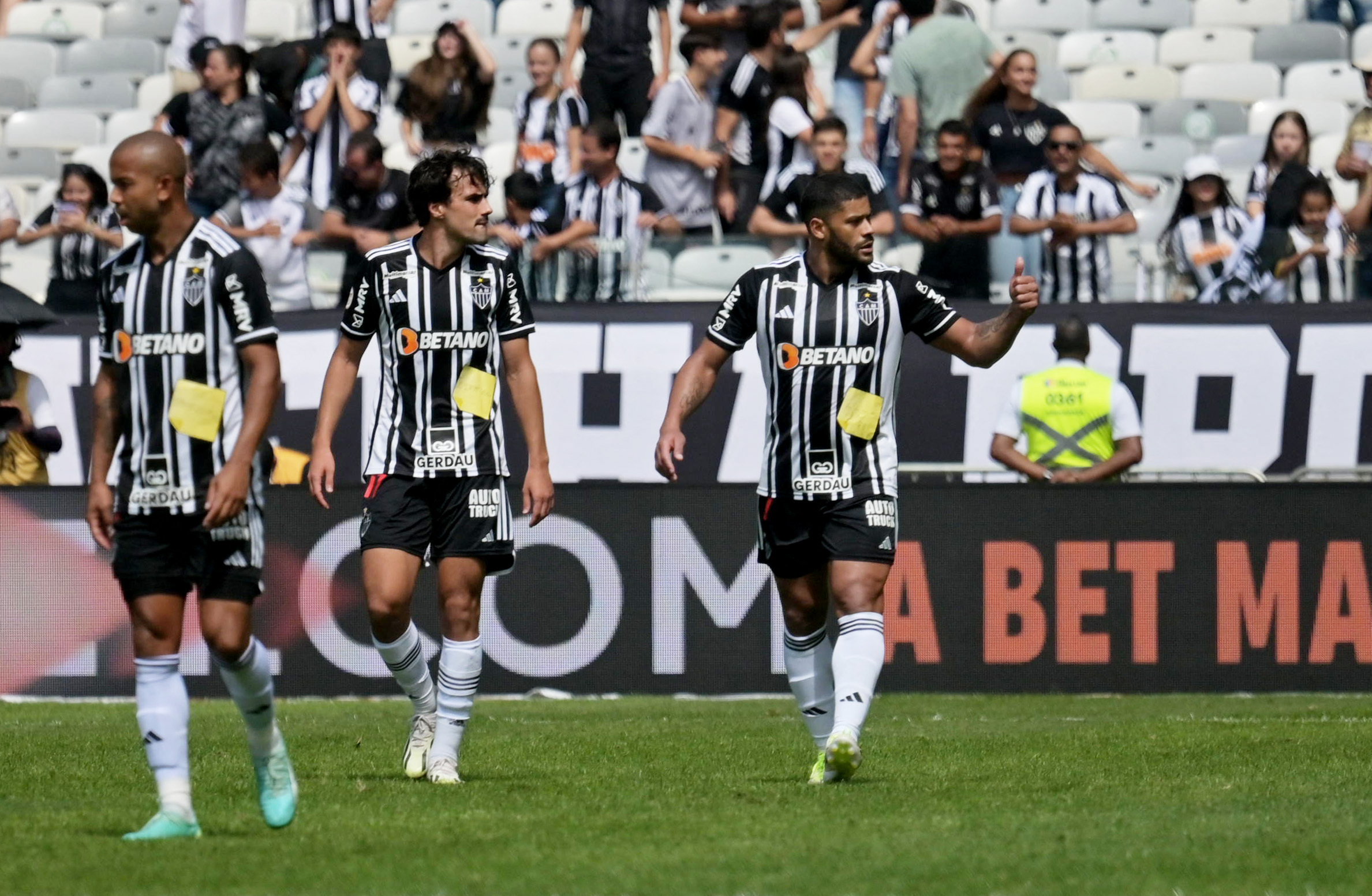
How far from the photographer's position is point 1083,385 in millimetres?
13078

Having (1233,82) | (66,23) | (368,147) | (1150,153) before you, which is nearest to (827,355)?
(368,147)

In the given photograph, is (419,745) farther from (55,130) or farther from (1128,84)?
(55,130)

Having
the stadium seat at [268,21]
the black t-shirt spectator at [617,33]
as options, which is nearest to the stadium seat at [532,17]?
the stadium seat at [268,21]

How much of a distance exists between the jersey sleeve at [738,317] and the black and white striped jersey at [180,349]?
85.4 inches

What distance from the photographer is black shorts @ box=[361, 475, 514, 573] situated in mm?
7770

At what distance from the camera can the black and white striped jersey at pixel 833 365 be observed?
25.3ft

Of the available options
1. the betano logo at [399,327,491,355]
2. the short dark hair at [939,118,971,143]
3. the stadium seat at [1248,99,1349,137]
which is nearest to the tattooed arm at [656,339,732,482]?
the betano logo at [399,327,491,355]

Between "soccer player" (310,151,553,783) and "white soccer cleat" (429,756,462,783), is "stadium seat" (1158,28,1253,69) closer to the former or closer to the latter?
"soccer player" (310,151,553,783)

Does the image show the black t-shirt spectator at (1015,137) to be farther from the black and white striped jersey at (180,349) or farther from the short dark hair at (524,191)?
the black and white striped jersey at (180,349)

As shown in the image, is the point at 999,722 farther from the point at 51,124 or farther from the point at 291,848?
the point at 51,124

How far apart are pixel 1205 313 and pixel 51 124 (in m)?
11.7

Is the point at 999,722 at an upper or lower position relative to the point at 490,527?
lower

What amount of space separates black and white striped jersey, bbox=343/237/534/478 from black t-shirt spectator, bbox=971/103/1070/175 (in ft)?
25.5

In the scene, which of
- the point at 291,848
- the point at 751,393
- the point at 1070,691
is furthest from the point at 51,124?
the point at 291,848
